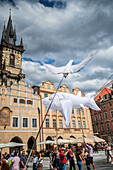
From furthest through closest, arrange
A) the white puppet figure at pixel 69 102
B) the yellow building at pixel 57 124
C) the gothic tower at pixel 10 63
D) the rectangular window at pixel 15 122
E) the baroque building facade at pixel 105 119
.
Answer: the baroque building facade at pixel 105 119
the gothic tower at pixel 10 63
the yellow building at pixel 57 124
the rectangular window at pixel 15 122
the white puppet figure at pixel 69 102

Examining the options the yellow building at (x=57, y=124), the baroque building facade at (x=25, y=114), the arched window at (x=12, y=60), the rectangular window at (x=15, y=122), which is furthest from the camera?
the arched window at (x=12, y=60)

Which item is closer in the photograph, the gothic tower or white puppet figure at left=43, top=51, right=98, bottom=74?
white puppet figure at left=43, top=51, right=98, bottom=74

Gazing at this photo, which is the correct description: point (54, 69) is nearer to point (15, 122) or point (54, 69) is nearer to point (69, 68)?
point (69, 68)

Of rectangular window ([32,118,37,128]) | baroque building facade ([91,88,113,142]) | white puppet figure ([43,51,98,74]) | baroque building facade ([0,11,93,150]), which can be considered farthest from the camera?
baroque building facade ([91,88,113,142])

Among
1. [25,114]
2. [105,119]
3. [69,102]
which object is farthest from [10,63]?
[69,102]

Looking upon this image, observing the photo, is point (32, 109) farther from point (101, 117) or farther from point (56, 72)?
point (101, 117)

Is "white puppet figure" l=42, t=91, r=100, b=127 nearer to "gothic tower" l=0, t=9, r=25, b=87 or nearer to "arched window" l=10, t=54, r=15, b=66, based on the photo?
"gothic tower" l=0, t=9, r=25, b=87

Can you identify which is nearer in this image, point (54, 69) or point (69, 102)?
point (54, 69)

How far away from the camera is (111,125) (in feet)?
143

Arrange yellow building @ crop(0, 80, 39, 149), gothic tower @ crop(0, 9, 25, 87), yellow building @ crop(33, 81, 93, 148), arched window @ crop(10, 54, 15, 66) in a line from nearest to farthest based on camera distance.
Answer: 1. yellow building @ crop(0, 80, 39, 149)
2. yellow building @ crop(33, 81, 93, 148)
3. gothic tower @ crop(0, 9, 25, 87)
4. arched window @ crop(10, 54, 15, 66)

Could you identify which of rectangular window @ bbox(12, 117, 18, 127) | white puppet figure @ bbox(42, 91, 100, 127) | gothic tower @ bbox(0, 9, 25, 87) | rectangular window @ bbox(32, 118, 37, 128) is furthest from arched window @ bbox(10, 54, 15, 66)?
white puppet figure @ bbox(42, 91, 100, 127)

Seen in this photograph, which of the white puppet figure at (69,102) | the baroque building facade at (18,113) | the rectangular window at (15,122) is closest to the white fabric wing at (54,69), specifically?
the white puppet figure at (69,102)

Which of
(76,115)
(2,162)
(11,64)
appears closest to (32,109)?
(76,115)

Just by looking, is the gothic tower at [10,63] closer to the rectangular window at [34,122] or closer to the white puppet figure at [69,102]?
the rectangular window at [34,122]
